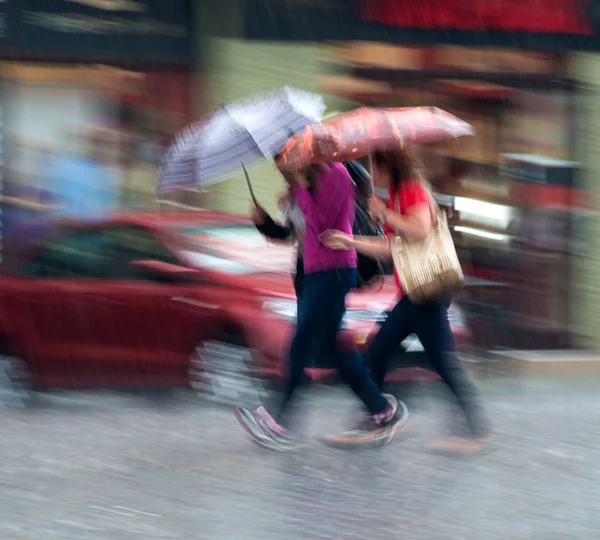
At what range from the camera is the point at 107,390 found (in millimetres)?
9836

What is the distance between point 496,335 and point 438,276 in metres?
5.37

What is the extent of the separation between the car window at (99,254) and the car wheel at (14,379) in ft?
2.03

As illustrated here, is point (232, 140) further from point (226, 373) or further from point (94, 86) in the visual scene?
point (94, 86)

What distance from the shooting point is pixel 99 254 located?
971 cm

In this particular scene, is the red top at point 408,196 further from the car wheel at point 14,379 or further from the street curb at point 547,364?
the street curb at point 547,364

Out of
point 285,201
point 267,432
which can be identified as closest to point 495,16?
point 285,201

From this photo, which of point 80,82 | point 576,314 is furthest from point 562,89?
point 80,82

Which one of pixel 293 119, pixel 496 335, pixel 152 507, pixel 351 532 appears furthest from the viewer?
pixel 496 335

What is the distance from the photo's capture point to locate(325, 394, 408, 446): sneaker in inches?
301

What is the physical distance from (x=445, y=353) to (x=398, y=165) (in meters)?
1.02

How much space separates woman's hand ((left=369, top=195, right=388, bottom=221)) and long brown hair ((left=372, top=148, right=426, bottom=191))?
4.2 inches

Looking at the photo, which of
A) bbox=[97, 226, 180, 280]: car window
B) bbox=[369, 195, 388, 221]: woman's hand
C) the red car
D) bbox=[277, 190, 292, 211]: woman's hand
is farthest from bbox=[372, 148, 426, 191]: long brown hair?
bbox=[97, 226, 180, 280]: car window

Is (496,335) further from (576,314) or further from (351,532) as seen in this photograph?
(351,532)

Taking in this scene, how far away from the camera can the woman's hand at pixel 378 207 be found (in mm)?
7227
